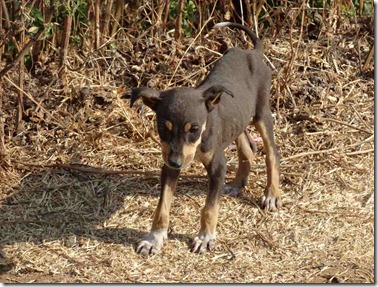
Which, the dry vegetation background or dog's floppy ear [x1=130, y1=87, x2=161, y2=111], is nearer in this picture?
dog's floppy ear [x1=130, y1=87, x2=161, y2=111]

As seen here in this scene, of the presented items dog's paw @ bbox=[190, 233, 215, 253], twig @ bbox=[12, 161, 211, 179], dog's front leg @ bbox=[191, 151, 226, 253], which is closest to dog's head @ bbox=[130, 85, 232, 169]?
dog's front leg @ bbox=[191, 151, 226, 253]

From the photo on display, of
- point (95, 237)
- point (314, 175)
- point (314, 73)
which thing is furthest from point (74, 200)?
point (314, 73)

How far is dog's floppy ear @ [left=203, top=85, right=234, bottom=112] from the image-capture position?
638 cm

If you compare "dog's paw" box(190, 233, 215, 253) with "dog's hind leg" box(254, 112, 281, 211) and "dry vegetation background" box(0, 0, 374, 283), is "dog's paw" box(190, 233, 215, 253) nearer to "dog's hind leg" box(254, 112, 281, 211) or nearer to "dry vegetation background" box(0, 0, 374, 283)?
"dry vegetation background" box(0, 0, 374, 283)

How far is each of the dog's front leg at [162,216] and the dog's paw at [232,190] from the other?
740mm

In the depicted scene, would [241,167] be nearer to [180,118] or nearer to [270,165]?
[270,165]

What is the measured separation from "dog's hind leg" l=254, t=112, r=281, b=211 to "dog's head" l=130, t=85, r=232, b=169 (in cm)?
96

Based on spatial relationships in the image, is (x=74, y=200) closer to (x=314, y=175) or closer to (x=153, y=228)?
(x=153, y=228)

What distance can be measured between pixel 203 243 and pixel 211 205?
0.28 metres

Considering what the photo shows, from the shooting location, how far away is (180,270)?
6492mm

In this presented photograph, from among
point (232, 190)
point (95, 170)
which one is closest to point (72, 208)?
point (95, 170)

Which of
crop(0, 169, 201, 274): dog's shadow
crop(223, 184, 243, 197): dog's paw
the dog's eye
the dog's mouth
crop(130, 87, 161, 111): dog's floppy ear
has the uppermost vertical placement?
crop(130, 87, 161, 111): dog's floppy ear

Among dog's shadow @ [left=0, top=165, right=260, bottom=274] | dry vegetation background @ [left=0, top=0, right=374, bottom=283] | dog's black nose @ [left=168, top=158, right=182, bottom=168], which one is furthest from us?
dog's shadow @ [left=0, top=165, right=260, bottom=274]

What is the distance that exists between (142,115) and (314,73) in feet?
5.92
